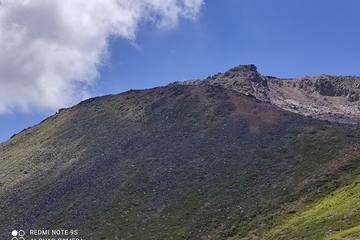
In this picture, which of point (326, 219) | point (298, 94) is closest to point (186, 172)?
point (326, 219)

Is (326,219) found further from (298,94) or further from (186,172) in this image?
(298,94)

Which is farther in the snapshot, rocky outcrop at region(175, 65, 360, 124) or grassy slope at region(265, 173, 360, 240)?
rocky outcrop at region(175, 65, 360, 124)

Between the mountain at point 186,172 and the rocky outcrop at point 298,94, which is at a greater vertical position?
the rocky outcrop at point 298,94

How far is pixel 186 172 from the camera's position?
314 feet

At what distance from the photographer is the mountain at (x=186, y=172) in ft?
244

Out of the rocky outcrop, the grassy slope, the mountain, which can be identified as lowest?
the grassy slope

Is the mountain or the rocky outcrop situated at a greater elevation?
the rocky outcrop

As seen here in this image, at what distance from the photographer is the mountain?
74312mm

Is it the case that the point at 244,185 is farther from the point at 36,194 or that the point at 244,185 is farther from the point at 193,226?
the point at 36,194

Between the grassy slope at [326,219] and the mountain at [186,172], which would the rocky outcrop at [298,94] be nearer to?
the mountain at [186,172]

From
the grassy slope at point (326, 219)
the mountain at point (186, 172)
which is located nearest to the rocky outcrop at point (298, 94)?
the mountain at point (186, 172)

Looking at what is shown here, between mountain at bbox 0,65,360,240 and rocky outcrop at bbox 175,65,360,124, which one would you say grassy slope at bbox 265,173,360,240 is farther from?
rocky outcrop at bbox 175,65,360,124

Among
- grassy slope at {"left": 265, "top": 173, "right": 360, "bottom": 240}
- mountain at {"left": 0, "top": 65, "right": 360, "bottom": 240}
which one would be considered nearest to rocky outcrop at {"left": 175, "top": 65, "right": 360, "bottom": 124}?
mountain at {"left": 0, "top": 65, "right": 360, "bottom": 240}

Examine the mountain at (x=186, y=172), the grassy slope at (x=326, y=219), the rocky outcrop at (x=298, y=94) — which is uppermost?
the rocky outcrop at (x=298, y=94)
